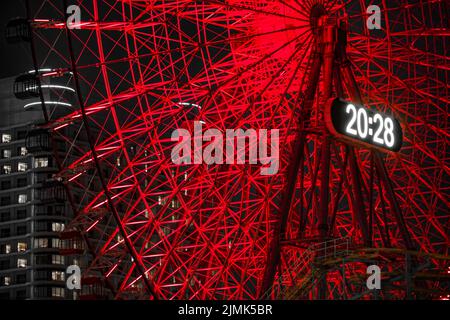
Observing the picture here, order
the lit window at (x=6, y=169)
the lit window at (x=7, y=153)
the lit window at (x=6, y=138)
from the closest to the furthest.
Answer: the lit window at (x=6, y=169), the lit window at (x=7, y=153), the lit window at (x=6, y=138)

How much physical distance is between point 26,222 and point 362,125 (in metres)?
83.9

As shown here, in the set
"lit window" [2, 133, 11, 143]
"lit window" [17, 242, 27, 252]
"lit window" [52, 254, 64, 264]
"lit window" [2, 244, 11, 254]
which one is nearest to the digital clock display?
"lit window" [52, 254, 64, 264]

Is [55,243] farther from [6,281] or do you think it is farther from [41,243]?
[6,281]

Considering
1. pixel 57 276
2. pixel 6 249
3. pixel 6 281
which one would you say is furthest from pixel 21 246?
pixel 57 276

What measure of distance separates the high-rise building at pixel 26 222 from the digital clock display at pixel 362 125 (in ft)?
237

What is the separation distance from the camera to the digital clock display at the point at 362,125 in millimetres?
38688

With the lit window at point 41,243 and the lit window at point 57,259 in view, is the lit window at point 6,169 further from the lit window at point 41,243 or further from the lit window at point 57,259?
the lit window at point 57,259

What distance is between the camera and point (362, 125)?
3966cm

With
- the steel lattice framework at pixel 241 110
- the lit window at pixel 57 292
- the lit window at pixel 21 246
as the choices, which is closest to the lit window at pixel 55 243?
the lit window at pixel 21 246
